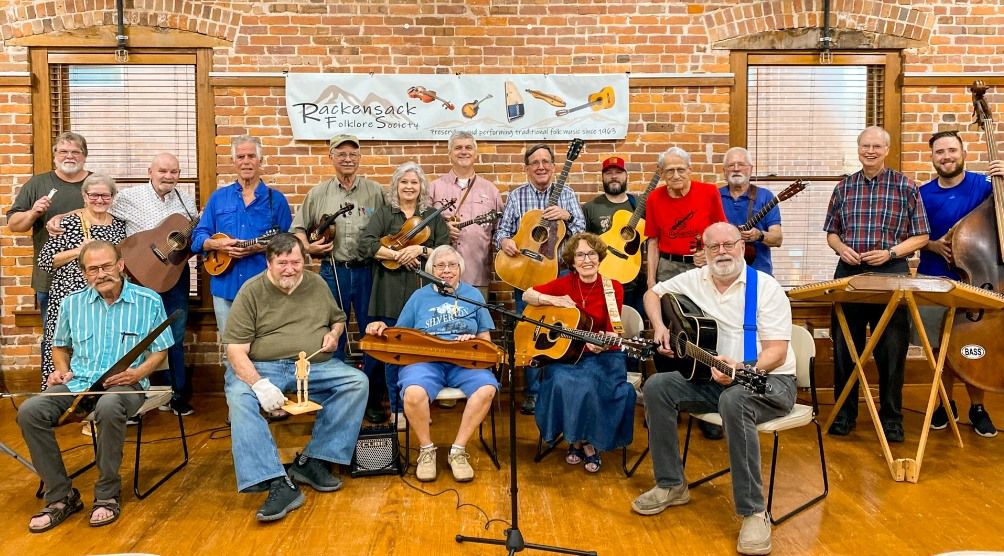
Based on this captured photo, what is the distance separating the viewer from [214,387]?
5512 millimetres

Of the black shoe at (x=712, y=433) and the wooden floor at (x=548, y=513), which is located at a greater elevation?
the black shoe at (x=712, y=433)

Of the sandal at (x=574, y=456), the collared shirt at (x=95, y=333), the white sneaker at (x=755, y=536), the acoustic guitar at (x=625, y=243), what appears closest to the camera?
the white sneaker at (x=755, y=536)

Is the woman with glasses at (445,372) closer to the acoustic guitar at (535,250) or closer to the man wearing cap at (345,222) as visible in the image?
the acoustic guitar at (535,250)

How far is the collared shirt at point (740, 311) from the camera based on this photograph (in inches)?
126

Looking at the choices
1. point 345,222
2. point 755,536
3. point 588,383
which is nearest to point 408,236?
point 345,222

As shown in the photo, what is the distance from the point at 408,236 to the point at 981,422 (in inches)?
138

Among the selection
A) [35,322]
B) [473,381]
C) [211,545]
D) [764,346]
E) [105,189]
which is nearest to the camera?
[211,545]

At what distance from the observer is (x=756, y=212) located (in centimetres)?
472

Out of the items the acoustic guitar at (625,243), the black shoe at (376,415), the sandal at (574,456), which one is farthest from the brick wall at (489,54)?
the sandal at (574,456)

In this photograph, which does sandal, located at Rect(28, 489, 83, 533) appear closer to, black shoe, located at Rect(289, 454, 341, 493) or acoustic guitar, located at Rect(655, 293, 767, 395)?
black shoe, located at Rect(289, 454, 341, 493)

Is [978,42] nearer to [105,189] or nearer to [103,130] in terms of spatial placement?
[105,189]

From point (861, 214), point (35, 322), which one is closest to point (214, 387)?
point (35, 322)

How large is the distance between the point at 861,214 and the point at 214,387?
178 inches

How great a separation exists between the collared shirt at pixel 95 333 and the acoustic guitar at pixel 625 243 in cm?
266
